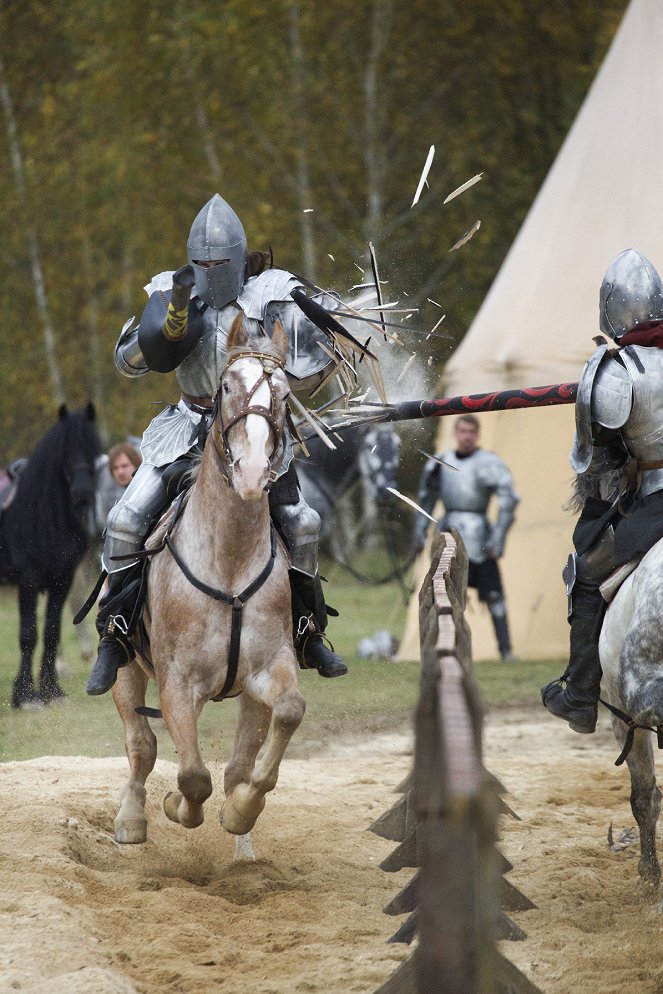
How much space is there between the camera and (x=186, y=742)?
17.3 feet

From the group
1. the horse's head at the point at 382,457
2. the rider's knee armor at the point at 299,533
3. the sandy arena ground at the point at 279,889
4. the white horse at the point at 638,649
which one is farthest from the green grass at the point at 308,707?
the white horse at the point at 638,649

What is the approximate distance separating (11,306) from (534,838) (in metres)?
17.9

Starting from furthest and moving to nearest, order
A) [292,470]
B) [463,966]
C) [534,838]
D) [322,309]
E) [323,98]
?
[323,98]
[534,838]
[292,470]
[322,309]
[463,966]

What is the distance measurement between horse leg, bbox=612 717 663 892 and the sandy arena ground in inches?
4.0

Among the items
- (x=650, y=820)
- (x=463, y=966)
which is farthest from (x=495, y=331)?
(x=463, y=966)

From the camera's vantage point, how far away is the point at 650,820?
5.62m

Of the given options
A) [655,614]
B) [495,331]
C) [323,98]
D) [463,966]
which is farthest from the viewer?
[323,98]

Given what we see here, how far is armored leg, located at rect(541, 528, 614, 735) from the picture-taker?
17.2ft

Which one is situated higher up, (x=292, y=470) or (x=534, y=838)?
(x=292, y=470)

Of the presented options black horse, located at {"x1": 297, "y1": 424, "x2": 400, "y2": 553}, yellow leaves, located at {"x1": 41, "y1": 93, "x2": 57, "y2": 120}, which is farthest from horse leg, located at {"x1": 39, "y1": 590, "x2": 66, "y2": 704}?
yellow leaves, located at {"x1": 41, "y1": 93, "x2": 57, "y2": 120}

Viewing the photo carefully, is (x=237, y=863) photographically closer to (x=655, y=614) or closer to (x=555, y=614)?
(x=655, y=614)

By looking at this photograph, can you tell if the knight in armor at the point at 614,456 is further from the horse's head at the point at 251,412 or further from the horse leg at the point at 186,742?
the horse leg at the point at 186,742

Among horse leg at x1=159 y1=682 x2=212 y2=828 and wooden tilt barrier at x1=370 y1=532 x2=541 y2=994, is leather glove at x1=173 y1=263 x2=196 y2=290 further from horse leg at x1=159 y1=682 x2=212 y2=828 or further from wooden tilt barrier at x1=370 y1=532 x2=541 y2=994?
wooden tilt barrier at x1=370 y1=532 x2=541 y2=994

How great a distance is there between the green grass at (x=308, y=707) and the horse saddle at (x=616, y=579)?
3171mm
